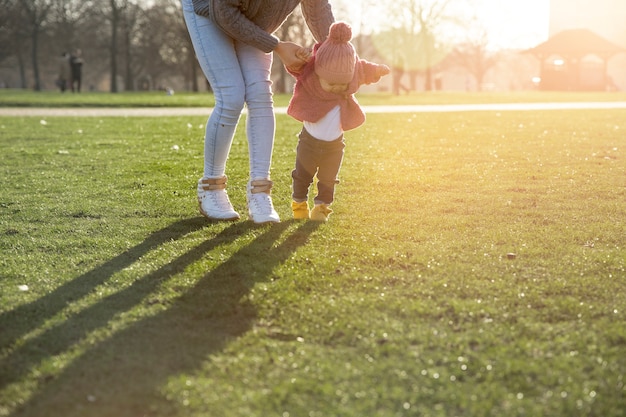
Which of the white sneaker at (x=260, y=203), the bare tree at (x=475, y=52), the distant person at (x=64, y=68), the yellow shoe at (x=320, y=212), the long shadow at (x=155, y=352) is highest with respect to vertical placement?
the bare tree at (x=475, y=52)

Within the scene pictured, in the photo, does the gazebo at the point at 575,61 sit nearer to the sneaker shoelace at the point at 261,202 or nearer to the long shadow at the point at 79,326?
the sneaker shoelace at the point at 261,202

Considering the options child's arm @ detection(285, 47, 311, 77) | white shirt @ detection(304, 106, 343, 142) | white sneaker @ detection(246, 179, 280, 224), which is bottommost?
white sneaker @ detection(246, 179, 280, 224)

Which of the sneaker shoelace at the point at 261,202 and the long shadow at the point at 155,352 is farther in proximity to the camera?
the sneaker shoelace at the point at 261,202

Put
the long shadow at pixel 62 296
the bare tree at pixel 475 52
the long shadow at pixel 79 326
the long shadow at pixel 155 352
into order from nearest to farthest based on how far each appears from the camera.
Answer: the long shadow at pixel 155 352
the long shadow at pixel 79 326
the long shadow at pixel 62 296
the bare tree at pixel 475 52

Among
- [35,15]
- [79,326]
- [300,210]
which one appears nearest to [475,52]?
[35,15]

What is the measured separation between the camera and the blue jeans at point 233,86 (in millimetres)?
4117

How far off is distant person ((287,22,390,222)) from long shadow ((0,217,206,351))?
2.76 feet

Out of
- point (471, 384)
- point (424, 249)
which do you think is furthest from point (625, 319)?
point (424, 249)

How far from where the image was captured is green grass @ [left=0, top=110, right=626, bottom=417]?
2.01m

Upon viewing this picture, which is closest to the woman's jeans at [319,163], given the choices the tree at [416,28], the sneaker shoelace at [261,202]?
the sneaker shoelace at [261,202]

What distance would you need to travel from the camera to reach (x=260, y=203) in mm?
4145

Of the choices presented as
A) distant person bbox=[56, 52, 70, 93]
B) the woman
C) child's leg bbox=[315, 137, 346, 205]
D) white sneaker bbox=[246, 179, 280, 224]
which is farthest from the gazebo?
white sneaker bbox=[246, 179, 280, 224]

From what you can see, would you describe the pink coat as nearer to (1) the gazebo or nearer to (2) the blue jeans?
(2) the blue jeans

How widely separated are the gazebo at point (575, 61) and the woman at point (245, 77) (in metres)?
56.7
